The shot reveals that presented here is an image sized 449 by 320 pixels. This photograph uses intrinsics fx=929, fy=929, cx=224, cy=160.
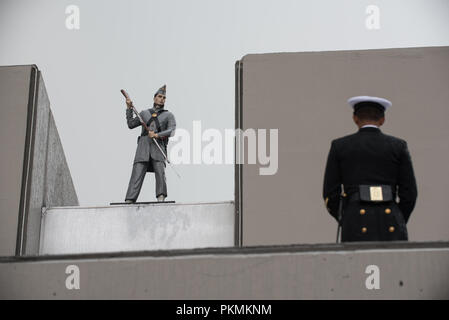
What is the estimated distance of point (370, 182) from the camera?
19.0 ft

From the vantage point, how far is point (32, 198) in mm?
11289

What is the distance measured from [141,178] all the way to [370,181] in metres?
6.88

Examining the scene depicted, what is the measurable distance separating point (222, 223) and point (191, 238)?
0.42m

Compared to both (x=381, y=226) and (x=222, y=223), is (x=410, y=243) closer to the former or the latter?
(x=381, y=226)

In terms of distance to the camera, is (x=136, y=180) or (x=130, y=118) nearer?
(x=136, y=180)

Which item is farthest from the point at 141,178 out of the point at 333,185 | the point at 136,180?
the point at 333,185

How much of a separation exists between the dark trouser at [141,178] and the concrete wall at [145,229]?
73 cm

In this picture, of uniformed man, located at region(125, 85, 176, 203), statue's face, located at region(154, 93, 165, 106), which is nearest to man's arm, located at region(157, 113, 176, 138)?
uniformed man, located at region(125, 85, 176, 203)

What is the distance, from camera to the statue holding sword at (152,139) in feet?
40.4

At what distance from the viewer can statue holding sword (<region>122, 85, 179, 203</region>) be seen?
40.4 ft

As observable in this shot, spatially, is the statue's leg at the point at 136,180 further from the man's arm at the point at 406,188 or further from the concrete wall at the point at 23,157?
the man's arm at the point at 406,188

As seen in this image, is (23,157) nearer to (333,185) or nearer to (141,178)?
(141,178)

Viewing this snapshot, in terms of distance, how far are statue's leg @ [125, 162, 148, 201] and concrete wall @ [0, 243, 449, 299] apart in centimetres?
654

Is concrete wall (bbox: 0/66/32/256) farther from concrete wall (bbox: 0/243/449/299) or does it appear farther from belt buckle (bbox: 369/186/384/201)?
belt buckle (bbox: 369/186/384/201)
